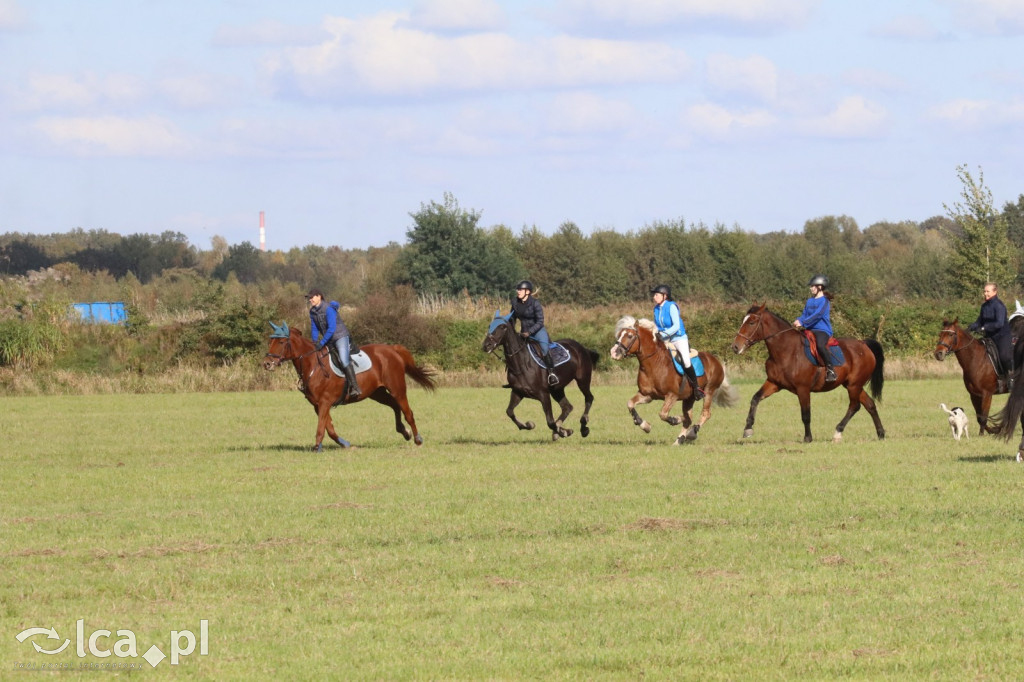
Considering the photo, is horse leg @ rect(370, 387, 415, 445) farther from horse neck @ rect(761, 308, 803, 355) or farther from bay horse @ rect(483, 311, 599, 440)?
horse neck @ rect(761, 308, 803, 355)

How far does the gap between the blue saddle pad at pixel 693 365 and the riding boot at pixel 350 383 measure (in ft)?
16.1

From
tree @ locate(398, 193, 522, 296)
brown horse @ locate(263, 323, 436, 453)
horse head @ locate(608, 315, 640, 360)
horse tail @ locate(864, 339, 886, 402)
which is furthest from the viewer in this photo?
tree @ locate(398, 193, 522, 296)

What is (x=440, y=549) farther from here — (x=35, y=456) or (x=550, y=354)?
(x=35, y=456)

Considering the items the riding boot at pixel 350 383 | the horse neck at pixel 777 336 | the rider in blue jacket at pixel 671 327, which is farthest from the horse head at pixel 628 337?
the riding boot at pixel 350 383

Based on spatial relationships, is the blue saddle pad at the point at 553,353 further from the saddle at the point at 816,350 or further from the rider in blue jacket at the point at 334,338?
the saddle at the point at 816,350

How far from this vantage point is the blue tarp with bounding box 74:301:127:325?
45719 millimetres

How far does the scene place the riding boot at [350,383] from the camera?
67.9 feet

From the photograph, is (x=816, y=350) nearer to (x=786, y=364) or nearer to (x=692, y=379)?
(x=786, y=364)

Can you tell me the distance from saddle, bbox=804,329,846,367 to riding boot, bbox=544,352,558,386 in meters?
3.97

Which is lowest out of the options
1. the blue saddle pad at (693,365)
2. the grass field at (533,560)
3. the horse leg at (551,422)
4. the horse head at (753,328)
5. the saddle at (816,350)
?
the grass field at (533,560)

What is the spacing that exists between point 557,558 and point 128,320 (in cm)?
3630

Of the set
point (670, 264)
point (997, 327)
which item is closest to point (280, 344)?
point (997, 327)

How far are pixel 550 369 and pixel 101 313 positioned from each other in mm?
35753

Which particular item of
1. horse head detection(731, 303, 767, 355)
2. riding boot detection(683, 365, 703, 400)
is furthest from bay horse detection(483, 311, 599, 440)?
horse head detection(731, 303, 767, 355)
